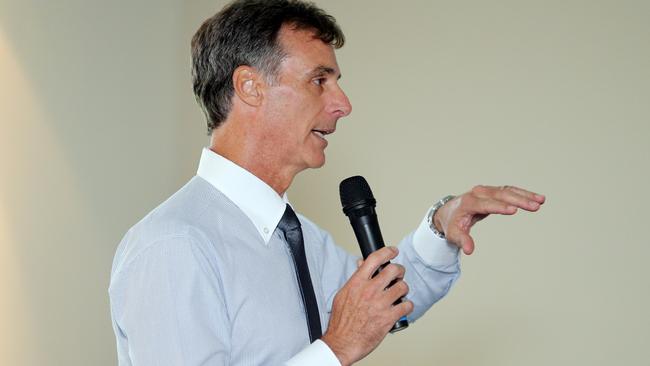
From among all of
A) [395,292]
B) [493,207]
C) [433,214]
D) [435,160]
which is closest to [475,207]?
[493,207]

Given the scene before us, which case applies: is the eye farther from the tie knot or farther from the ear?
the tie knot

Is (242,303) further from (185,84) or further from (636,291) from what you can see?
(185,84)

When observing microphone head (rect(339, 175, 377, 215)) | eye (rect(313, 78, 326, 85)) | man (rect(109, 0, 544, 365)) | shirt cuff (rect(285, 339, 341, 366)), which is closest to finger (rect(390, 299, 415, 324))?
man (rect(109, 0, 544, 365))

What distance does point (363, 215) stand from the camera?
157 centimetres

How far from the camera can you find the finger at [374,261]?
4.58ft

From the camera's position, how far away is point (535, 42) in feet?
10.3

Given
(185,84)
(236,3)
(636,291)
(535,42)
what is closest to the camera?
(236,3)

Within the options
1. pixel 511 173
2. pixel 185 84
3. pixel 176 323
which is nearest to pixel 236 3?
pixel 176 323

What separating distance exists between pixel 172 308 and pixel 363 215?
43 cm

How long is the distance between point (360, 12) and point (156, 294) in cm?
250

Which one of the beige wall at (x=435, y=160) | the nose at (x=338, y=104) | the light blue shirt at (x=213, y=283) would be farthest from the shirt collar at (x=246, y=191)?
the beige wall at (x=435, y=160)

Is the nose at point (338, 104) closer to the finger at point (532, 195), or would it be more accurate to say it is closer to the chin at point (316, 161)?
the chin at point (316, 161)

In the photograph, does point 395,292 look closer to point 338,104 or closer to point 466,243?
point 466,243

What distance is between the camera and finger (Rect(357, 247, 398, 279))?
1396mm
